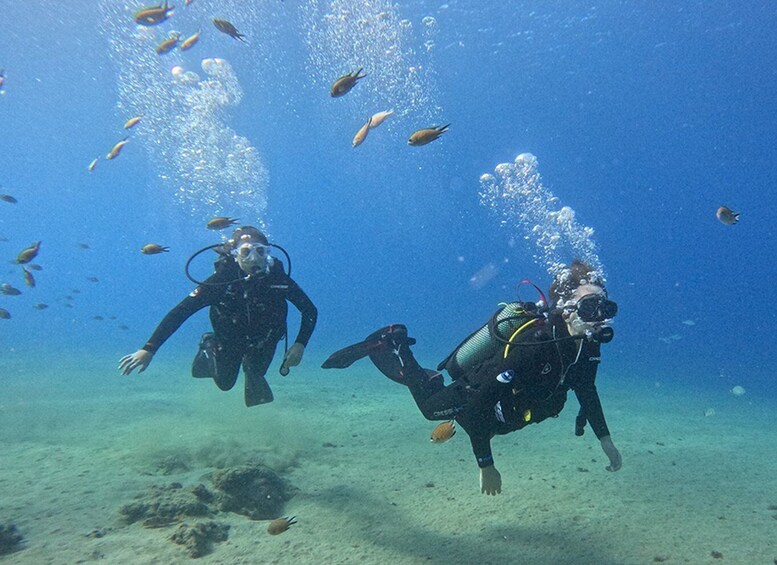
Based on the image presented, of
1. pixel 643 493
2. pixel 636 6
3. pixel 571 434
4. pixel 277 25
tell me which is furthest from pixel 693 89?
pixel 643 493

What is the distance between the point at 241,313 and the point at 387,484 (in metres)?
3.22

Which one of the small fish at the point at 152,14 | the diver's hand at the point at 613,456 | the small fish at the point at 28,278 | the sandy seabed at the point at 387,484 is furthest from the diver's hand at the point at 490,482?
the small fish at the point at 28,278

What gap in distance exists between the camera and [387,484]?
6.08 meters

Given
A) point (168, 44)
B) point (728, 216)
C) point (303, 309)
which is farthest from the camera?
point (168, 44)

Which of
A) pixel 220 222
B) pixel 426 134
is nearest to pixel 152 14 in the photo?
pixel 220 222

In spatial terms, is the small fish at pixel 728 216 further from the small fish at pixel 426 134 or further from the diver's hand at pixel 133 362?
the diver's hand at pixel 133 362

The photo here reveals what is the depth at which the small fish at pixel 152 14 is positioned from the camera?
A: 7113 mm

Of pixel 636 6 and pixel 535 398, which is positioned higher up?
pixel 636 6

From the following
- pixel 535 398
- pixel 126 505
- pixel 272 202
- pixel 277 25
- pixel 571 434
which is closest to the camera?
pixel 535 398

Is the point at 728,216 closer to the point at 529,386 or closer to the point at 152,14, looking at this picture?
the point at 529,386

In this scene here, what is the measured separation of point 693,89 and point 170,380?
4865cm

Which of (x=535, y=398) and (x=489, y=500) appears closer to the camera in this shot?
(x=535, y=398)

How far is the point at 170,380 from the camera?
17031mm

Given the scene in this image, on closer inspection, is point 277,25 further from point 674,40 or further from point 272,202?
point 272,202
